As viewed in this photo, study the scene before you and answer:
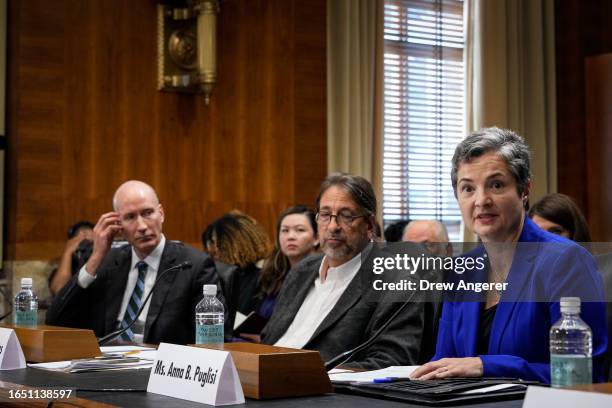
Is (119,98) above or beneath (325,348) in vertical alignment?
above

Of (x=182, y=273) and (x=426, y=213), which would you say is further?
(x=426, y=213)

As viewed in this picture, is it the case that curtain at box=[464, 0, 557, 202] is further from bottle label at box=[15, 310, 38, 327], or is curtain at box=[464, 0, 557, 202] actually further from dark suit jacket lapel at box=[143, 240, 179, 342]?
bottle label at box=[15, 310, 38, 327]

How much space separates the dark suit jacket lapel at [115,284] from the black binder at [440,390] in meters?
2.01

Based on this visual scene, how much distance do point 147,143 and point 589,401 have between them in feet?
17.0

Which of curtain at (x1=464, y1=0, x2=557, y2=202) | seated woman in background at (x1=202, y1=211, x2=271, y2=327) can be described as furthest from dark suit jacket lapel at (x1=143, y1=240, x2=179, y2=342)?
curtain at (x1=464, y1=0, x2=557, y2=202)

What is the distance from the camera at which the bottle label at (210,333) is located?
2.95m

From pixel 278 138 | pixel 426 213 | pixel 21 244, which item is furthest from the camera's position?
pixel 426 213

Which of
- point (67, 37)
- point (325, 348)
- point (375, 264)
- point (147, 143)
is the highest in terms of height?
point (67, 37)

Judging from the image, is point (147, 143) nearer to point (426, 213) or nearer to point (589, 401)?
point (426, 213)

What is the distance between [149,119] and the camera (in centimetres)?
649

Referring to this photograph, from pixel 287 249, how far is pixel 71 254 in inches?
62.1

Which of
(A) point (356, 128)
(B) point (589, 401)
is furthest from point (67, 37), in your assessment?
(B) point (589, 401)

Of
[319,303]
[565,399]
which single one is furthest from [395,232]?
[565,399]

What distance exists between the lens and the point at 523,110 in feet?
26.4
